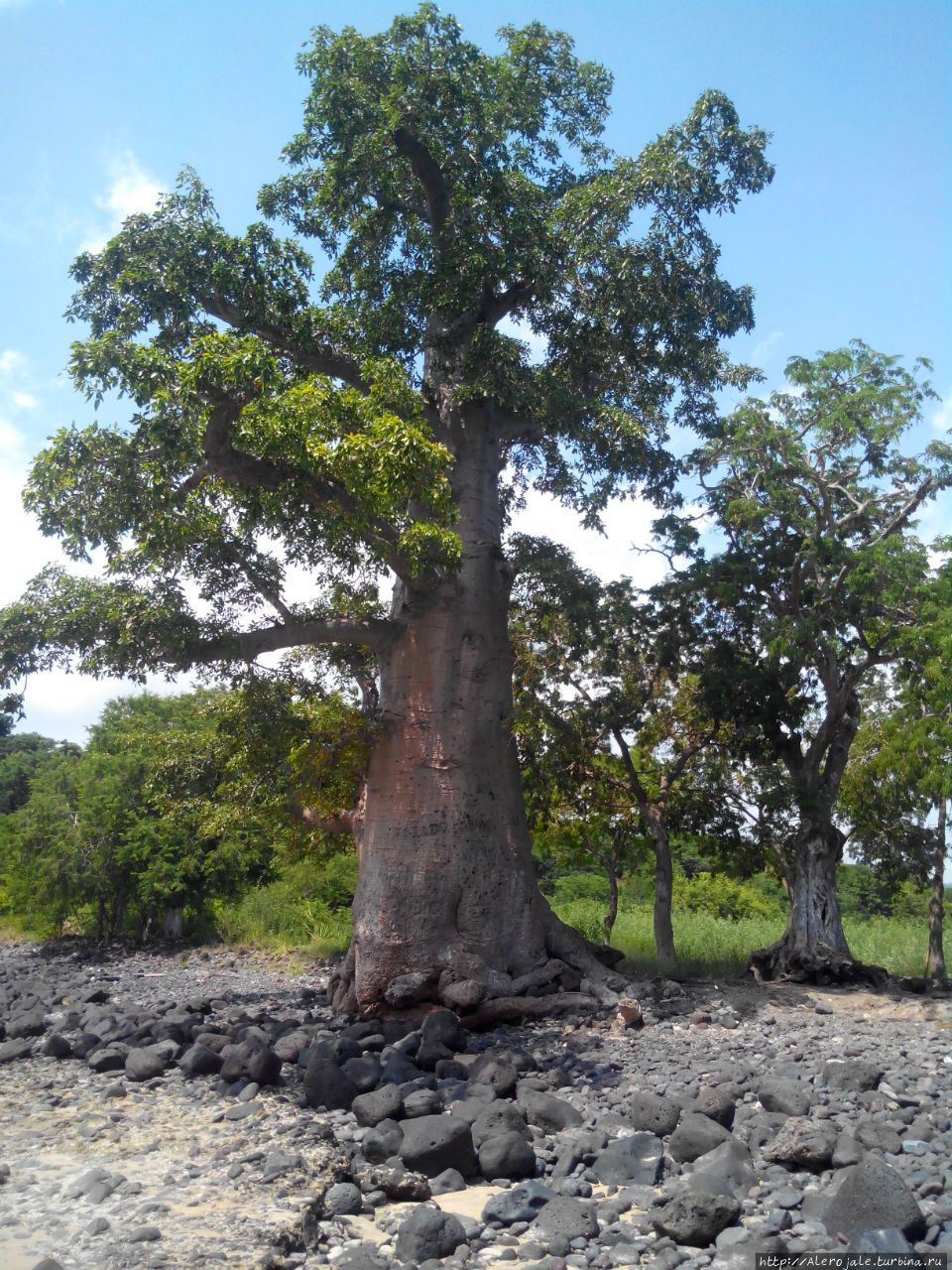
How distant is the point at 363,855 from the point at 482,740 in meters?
1.51

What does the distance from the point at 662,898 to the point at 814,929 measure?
1762 millimetres

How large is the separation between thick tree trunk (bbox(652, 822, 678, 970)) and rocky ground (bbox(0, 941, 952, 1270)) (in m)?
2.93

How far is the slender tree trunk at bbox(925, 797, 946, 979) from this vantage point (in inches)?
388

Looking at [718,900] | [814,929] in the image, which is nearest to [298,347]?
[814,929]

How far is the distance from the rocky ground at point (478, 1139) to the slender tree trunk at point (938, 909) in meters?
2.58

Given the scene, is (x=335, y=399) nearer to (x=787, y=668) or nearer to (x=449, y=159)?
(x=449, y=159)

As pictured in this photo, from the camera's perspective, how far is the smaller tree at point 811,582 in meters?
9.05

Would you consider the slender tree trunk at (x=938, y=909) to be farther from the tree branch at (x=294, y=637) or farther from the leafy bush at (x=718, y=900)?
the leafy bush at (x=718, y=900)

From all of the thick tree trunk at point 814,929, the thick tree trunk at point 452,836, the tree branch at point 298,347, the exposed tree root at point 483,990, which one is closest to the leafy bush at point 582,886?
the thick tree trunk at point 814,929

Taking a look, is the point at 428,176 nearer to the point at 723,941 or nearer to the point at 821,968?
the point at 821,968

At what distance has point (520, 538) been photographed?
10.1 meters

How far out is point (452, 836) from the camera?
798 centimetres

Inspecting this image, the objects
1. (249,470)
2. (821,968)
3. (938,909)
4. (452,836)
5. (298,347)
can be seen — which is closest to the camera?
(249,470)

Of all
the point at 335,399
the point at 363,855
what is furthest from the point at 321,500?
the point at 363,855
